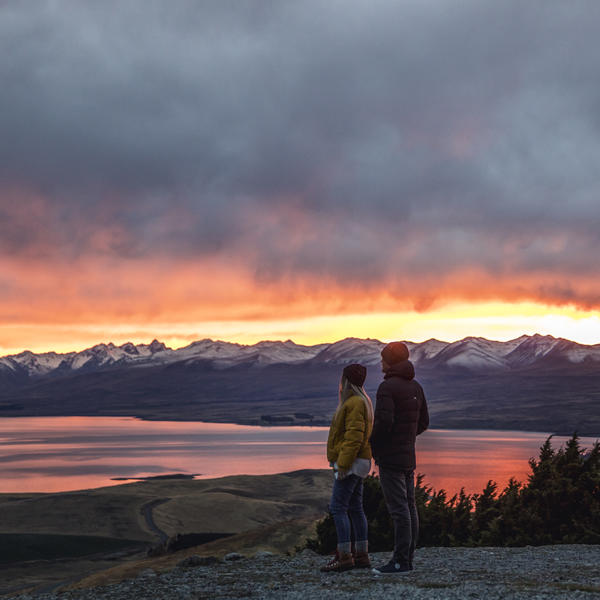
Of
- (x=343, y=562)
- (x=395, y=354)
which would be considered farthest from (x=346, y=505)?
(x=395, y=354)

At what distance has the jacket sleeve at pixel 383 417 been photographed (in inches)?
399

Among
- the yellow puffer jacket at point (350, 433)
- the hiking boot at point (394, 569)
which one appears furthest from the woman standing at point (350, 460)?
the hiking boot at point (394, 569)

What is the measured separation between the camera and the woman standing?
33.6 feet

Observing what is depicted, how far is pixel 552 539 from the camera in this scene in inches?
696

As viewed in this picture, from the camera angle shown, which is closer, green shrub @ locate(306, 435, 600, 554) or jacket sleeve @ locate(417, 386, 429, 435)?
jacket sleeve @ locate(417, 386, 429, 435)

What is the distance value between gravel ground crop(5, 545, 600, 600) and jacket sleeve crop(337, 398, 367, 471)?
1.73m

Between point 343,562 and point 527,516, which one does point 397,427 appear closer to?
point 343,562

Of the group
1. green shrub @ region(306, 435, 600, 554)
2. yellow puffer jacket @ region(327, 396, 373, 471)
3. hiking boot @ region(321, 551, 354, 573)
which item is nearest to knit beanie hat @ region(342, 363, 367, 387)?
yellow puffer jacket @ region(327, 396, 373, 471)

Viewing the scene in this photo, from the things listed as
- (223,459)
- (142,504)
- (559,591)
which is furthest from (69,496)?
(559,591)

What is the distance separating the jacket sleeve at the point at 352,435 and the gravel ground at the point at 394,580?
1726 mm

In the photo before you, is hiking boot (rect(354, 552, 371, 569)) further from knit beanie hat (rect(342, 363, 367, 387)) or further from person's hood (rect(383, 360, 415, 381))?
person's hood (rect(383, 360, 415, 381))

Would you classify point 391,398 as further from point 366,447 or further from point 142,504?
point 142,504

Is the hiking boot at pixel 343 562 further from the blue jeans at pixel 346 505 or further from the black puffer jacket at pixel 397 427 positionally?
the black puffer jacket at pixel 397 427

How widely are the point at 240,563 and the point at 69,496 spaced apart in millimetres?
95647
